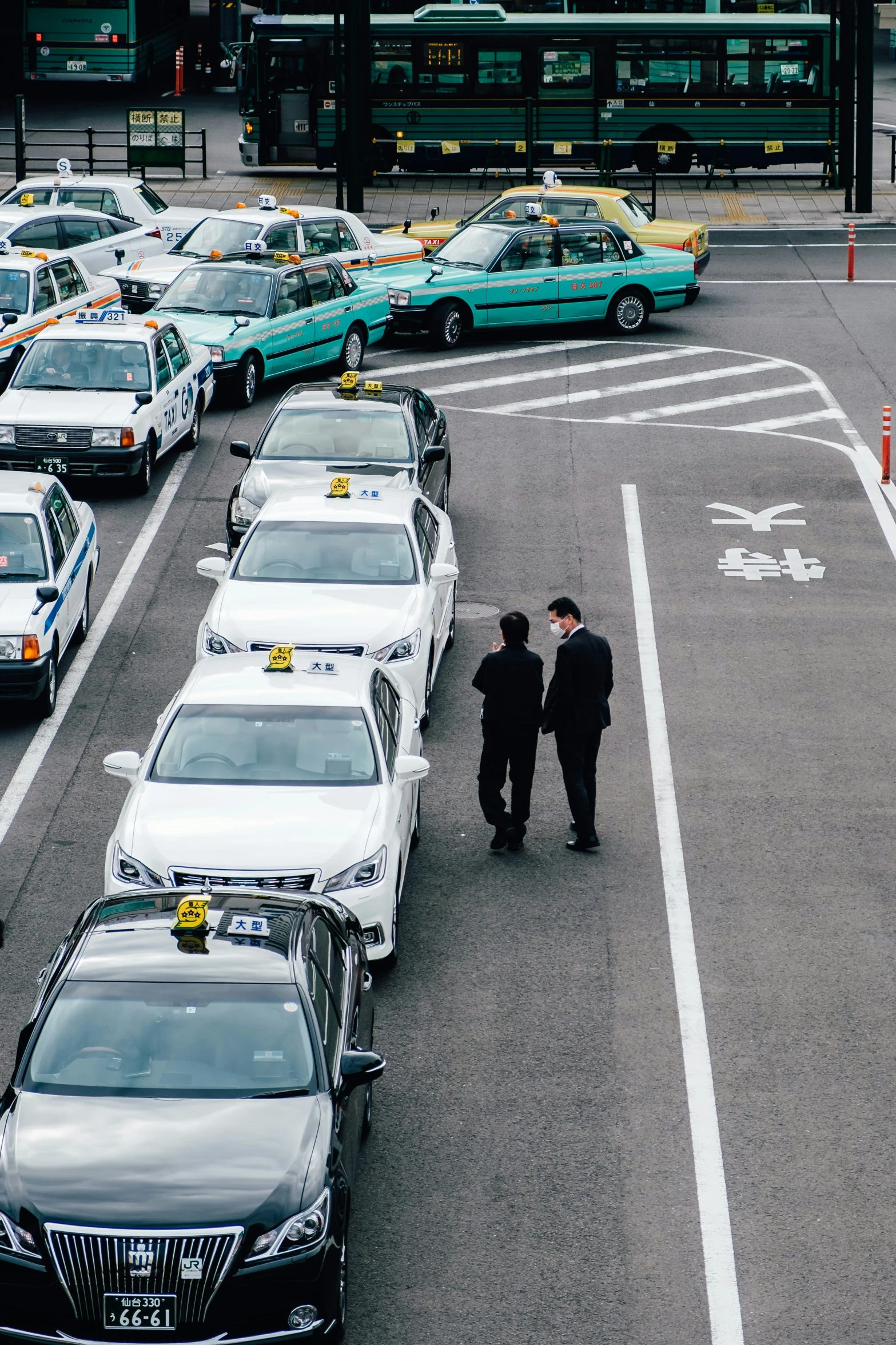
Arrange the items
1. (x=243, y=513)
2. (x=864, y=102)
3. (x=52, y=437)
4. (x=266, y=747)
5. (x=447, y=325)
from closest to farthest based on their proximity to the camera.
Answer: (x=266, y=747)
(x=243, y=513)
(x=52, y=437)
(x=447, y=325)
(x=864, y=102)

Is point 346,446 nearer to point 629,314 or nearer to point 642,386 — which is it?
point 642,386

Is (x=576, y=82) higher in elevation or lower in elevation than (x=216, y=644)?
higher

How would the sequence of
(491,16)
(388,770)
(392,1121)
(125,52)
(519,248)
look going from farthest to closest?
1. (125,52)
2. (491,16)
3. (519,248)
4. (388,770)
5. (392,1121)

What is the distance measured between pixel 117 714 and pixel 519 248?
14049mm

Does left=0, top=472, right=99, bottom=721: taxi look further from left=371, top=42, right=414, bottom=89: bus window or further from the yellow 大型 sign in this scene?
left=371, top=42, right=414, bottom=89: bus window

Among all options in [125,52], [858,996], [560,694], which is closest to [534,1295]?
[858,996]

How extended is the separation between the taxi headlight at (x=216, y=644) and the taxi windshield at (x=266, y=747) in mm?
2165

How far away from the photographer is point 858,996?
1002 cm

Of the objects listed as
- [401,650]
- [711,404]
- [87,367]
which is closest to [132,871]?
[401,650]

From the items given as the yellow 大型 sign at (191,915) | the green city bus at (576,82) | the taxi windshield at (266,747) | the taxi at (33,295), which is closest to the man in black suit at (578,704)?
the taxi windshield at (266,747)

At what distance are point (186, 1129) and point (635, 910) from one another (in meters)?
→ 4.56

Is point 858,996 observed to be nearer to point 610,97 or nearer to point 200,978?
point 200,978

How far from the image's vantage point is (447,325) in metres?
26.2

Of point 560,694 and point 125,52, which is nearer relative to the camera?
point 560,694
